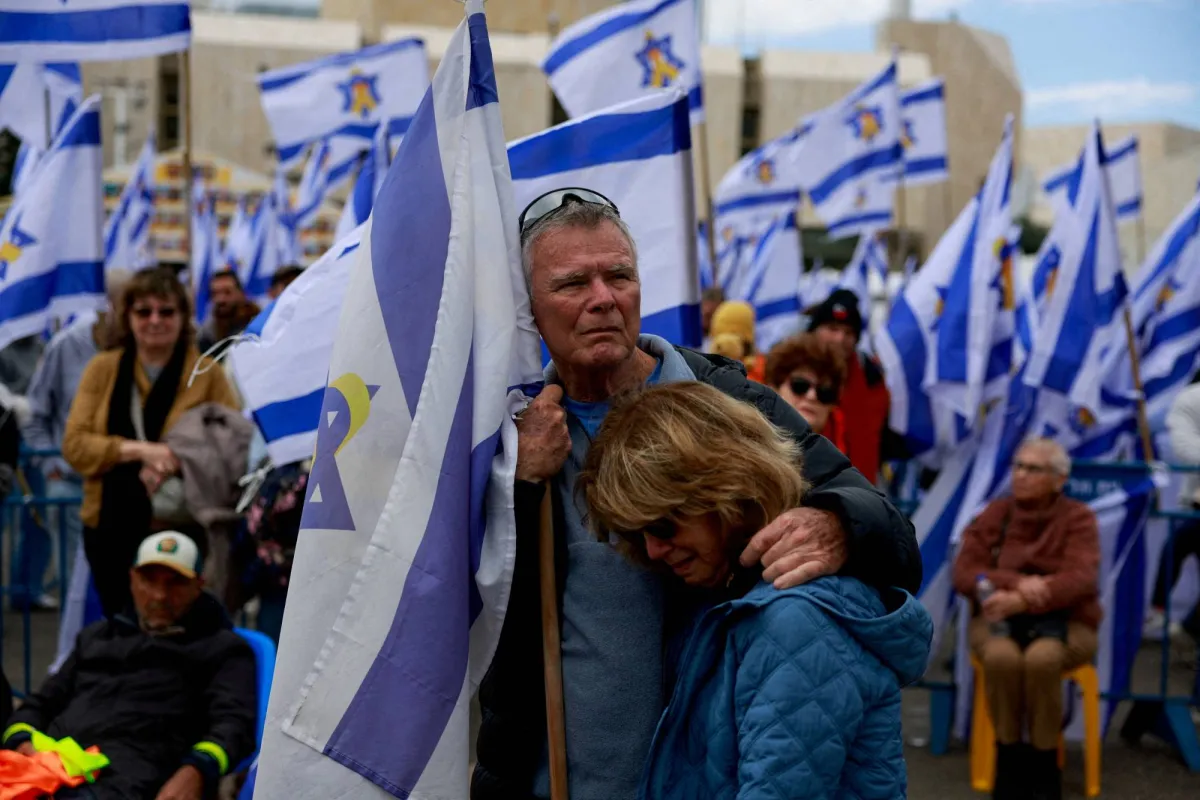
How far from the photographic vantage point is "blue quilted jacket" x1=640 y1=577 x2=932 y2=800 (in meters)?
2.02

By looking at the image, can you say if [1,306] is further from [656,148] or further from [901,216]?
[901,216]

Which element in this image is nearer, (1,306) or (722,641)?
(722,641)

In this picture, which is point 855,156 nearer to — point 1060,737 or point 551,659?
point 1060,737

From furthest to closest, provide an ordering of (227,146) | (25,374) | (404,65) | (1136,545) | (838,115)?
(227,146)
(838,115)
(404,65)
(25,374)
(1136,545)

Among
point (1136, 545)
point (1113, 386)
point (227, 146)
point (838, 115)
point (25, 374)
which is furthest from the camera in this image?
point (227, 146)

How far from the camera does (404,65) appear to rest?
35.0 feet

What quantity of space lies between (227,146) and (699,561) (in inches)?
1733

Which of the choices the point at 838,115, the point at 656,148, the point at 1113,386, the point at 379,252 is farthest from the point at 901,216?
the point at 379,252

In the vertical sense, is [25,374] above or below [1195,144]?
below

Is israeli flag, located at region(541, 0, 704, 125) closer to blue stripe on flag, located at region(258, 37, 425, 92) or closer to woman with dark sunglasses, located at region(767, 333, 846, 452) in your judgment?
woman with dark sunglasses, located at region(767, 333, 846, 452)

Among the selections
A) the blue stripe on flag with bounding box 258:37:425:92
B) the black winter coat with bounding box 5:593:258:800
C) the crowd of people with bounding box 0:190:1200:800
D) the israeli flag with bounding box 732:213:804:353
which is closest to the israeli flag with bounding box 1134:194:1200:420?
the israeli flag with bounding box 732:213:804:353

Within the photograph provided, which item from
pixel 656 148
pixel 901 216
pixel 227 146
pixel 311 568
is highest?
pixel 227 146

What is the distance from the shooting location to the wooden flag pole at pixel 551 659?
91.2 inches

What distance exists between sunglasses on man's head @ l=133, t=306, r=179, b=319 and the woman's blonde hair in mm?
3851
